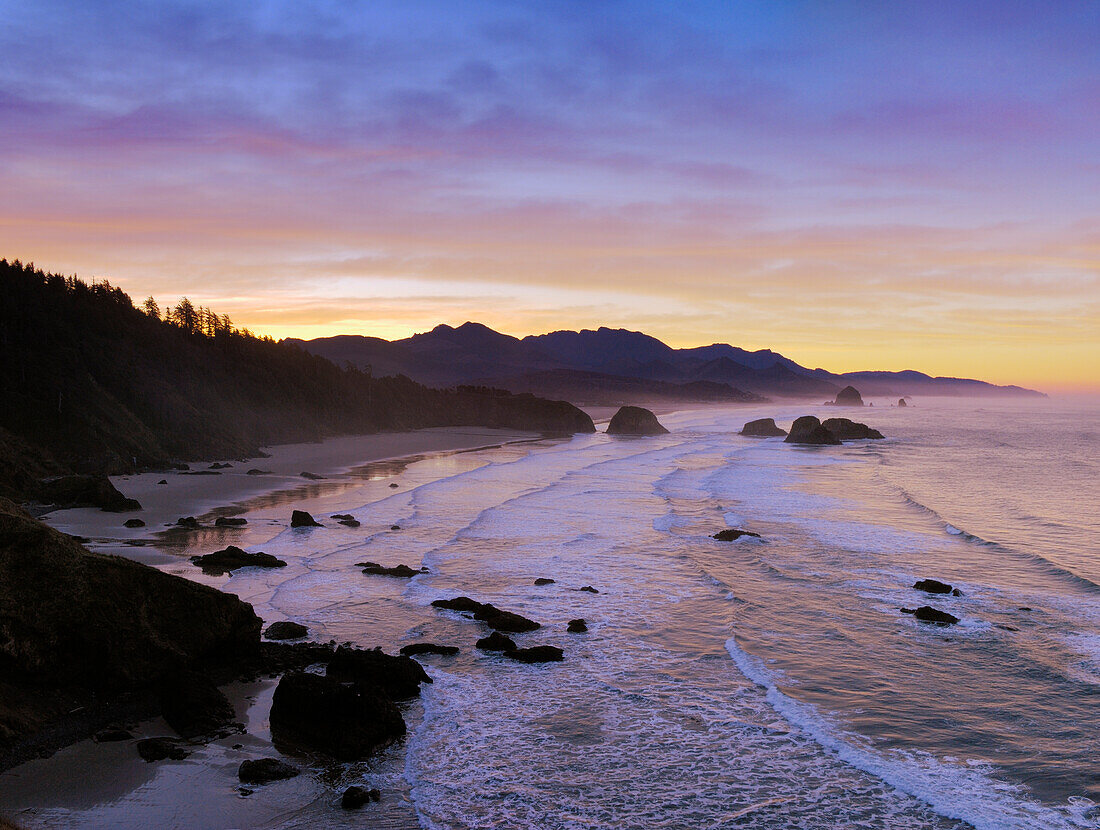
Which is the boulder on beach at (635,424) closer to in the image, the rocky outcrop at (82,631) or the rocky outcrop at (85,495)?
the rocky outcrop at (85,495)

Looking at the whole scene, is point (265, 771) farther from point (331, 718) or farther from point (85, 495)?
point (85, 495)

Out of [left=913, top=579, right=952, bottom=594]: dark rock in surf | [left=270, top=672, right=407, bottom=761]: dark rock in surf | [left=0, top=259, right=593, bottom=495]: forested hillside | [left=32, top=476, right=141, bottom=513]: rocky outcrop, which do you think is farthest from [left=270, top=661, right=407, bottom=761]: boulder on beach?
[left=0, top=259, right=593, bottom=495]: forested hillside

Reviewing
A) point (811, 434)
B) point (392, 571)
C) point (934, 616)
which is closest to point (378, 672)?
point (392, 571)

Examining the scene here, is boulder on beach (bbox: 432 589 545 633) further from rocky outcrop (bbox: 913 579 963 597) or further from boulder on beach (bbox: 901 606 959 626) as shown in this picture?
rocky outcrop (bbox: 913 579 963 597)

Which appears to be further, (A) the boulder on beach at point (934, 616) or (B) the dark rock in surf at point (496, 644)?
(A) the boulder on beach at point (934, 616)

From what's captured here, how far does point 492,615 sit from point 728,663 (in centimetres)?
456

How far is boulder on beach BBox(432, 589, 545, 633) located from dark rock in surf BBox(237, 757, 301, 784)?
595 centimetres

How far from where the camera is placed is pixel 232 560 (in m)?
17.7

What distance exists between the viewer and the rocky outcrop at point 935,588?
16969 millimetres

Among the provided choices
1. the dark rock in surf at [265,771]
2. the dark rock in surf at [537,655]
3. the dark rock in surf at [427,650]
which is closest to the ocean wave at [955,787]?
the dark rock in surf at [537,655]

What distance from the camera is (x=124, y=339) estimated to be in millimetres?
44375

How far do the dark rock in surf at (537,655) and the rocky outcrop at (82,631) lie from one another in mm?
A: 4411

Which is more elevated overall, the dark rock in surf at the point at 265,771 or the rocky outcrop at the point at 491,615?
the dark rock in surf at the point at 265,771

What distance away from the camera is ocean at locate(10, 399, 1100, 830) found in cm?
835
